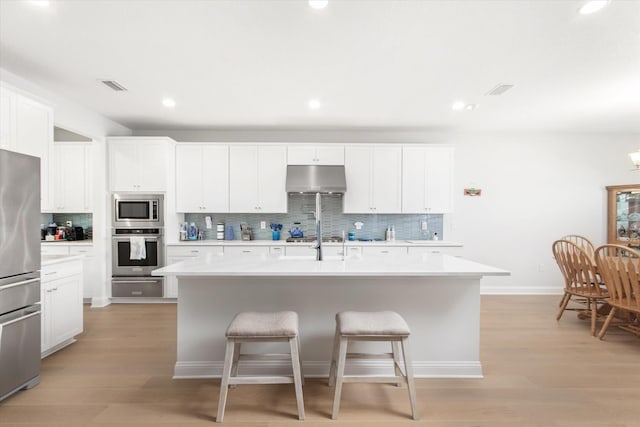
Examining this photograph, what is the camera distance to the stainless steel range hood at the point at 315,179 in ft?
15.8

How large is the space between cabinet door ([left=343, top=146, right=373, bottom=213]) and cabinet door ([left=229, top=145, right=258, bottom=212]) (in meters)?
1.37

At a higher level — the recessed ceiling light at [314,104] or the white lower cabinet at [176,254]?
the recessed ceiling light at [314,104]

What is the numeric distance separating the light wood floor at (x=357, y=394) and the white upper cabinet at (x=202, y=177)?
7.16ft

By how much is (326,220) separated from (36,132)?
3.64m

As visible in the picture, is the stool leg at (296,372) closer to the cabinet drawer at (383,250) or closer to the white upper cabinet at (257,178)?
the cabinet drawer at (383,250)

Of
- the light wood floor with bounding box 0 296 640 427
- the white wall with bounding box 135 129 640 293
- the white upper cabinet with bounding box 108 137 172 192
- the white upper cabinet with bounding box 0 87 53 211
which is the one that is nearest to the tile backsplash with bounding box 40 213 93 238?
the white upper cabinet with bounding box 108 137 172 192

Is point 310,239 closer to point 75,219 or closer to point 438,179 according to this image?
point 438,179

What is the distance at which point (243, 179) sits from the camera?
16.4 ft

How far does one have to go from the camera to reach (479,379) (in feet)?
8.36

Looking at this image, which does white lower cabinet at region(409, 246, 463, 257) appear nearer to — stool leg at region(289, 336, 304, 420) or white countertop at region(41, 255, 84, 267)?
stool leg at region(289, 336, 304, 420)

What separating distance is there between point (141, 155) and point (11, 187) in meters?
2.53

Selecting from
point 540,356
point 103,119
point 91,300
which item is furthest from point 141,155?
point 540,356

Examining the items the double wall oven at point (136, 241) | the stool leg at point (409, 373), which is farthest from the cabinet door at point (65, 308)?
the stool leg at point (409, 373)

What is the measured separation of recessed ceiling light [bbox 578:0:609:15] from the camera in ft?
6.61
